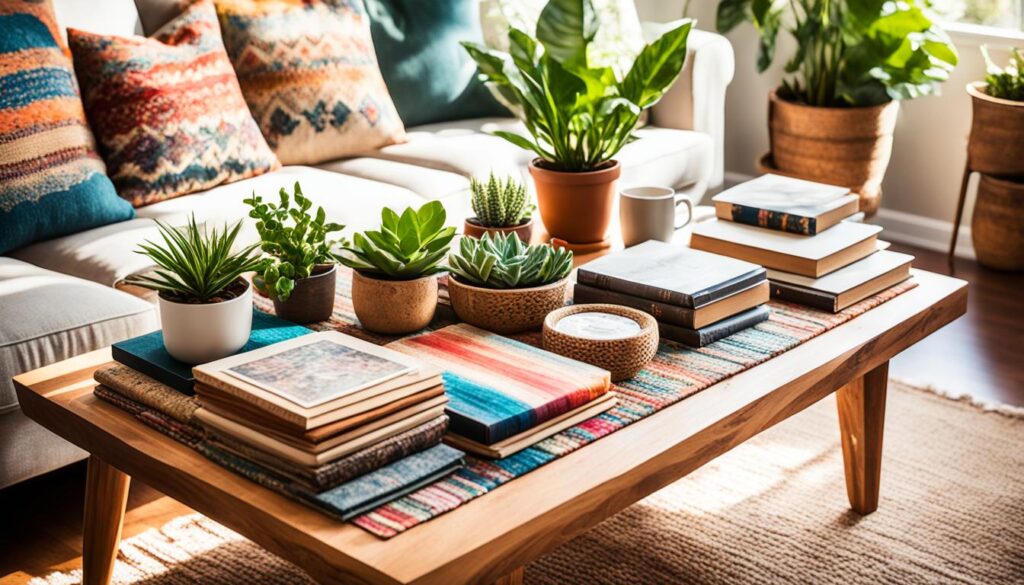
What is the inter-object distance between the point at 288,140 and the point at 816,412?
1.48 m

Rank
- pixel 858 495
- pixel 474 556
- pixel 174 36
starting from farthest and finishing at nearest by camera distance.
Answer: pixel 174 36 < pixel 858 495 < pixel 474 556

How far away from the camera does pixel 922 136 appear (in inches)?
149

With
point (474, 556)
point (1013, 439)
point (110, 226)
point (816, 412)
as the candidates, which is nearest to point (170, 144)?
point (110, 226)

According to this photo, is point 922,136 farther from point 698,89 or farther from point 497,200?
point 497,200

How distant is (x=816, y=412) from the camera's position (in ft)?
8.23

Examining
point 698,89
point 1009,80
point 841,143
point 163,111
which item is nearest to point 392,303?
point 163,111

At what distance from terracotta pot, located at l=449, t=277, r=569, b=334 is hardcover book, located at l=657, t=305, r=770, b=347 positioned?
169mm

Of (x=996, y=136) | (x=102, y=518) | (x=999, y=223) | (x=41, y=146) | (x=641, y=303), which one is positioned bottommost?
(x=999, y=223)

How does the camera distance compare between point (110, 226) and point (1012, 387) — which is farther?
point (1012, 387)

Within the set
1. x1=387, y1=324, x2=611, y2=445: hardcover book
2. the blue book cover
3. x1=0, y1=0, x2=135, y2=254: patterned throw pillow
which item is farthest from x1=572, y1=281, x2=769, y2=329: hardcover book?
x1=0, y1=0, x2=135, y2=254: patterned throw pillow

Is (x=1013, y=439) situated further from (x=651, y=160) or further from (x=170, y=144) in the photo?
(x=170, y=144)

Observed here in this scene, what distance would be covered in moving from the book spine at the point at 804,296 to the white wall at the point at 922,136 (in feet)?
7.03

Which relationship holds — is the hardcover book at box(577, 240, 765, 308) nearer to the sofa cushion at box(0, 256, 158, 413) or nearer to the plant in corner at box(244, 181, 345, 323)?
the plant in corner at box(244, 181, 345, 323)

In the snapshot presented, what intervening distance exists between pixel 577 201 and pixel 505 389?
2.48 ft
